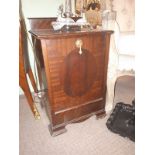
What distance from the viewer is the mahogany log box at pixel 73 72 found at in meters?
1.33

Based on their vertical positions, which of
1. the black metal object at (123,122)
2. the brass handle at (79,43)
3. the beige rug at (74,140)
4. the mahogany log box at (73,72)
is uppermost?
the brass handle at (79,43)

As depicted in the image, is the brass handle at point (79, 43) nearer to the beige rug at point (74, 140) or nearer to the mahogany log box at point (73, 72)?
the mahogany log box at point (73, 72)

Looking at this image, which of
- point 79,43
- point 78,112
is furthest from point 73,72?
point 78,112

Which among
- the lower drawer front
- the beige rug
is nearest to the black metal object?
the beige rug

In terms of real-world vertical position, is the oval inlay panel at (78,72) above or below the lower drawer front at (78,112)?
above

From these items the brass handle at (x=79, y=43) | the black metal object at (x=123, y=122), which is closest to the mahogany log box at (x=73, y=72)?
the brass handle at (x=79, y=43)

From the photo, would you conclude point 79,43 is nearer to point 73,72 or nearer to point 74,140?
point 73,72

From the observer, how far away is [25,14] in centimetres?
197

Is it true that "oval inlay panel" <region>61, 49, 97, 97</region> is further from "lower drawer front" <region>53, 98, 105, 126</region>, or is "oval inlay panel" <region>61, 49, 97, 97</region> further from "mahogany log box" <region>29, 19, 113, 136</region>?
"lower drawer front" <region>53, 98, 105, 126</region>

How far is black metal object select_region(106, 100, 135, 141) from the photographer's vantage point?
55.3 inches

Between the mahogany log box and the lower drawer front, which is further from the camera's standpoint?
the lower drawer front

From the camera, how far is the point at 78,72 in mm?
1461

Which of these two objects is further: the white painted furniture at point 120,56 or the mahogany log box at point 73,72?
the white painted furniture at point 120,56
